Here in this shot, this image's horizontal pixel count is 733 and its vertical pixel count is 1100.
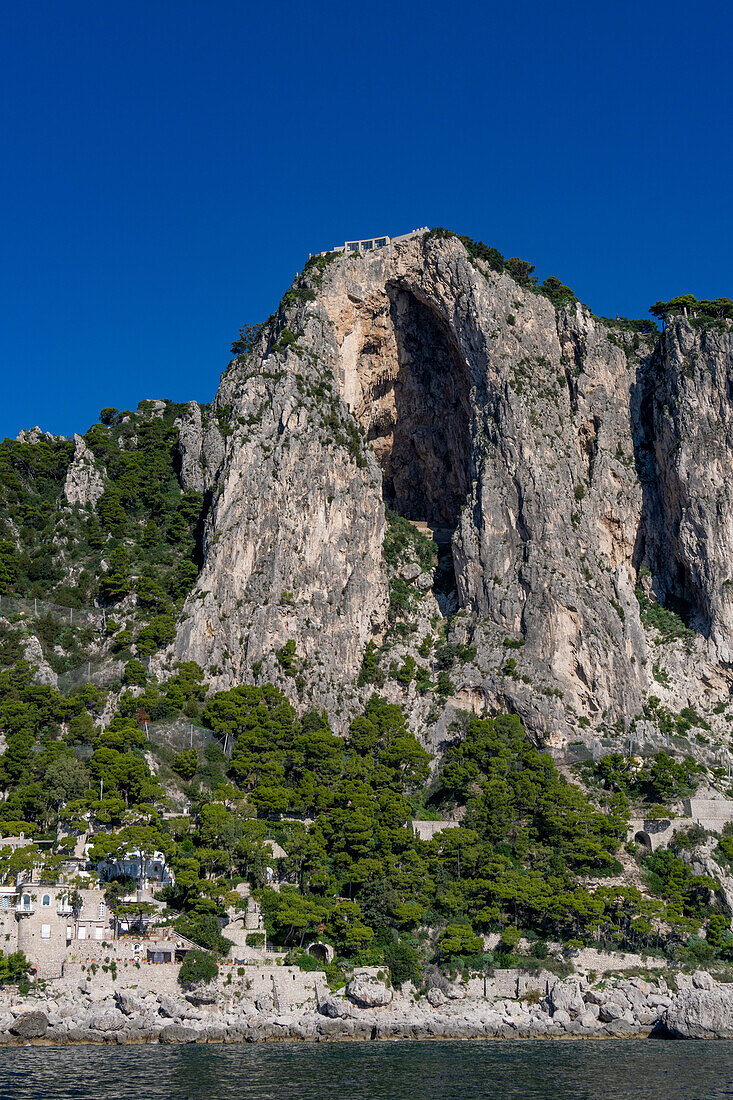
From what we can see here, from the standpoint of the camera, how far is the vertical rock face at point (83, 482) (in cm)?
10500

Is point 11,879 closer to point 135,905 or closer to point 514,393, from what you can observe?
point 135,905

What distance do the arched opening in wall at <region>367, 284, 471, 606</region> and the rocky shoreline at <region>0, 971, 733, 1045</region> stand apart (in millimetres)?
47733

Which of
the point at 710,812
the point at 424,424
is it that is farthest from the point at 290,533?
the point at 710,812

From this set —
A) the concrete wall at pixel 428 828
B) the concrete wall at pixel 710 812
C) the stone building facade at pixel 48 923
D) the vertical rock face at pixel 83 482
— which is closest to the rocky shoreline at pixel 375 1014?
the stone building facade at pixel 48 923

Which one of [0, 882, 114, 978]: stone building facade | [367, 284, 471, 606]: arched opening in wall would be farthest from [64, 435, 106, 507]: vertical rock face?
[0, 882, 114, 978]: stone building facade

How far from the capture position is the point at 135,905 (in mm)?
61406

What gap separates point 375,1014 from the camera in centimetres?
5725

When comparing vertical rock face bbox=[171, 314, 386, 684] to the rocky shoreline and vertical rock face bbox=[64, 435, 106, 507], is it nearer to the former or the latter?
vertical rock face bbox=[64, 435, 106, 507]

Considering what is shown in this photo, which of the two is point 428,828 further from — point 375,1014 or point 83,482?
point 83,482

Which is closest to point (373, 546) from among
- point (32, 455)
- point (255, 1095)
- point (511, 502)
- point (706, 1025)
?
point (511, 502)

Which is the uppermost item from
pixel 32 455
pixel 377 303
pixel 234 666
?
pixel 377 303

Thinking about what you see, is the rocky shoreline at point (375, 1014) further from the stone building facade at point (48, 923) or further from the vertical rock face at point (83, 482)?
the vertical rock face at point (83, 482)

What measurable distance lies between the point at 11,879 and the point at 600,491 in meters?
56.7

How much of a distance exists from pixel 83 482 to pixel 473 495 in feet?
110
